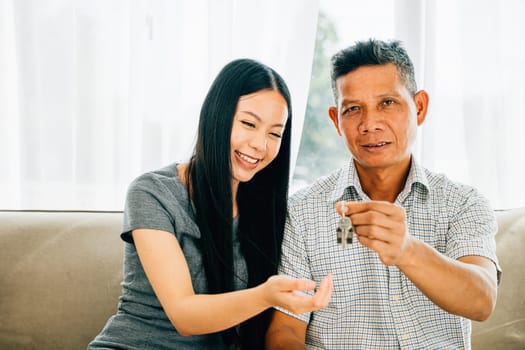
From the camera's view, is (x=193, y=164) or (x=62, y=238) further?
(x=62, y=238)

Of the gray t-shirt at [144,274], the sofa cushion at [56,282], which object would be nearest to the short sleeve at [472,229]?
the gray t-shirt at [144,274]

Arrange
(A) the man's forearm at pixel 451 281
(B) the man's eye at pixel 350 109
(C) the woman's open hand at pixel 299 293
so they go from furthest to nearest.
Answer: (B) the man's eye at pixel 350 109
(A) the man's forearm at pixel 451 281
(C) the woman's open hand at pixel 299 293

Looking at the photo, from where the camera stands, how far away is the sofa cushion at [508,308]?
5.71 ft

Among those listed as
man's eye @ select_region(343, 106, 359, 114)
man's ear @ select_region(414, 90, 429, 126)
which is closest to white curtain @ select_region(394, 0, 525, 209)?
man's ear @ select_region(414, 90, 429, 126)

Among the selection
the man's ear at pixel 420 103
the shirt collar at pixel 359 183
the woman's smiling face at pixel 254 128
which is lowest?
the shirt collar at pixel 359 183

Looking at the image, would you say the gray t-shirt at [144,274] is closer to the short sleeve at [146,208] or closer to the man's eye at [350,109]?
the short sleeve at [146,208]

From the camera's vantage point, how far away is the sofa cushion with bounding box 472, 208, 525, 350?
174cm

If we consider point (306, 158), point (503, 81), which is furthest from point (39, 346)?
point (503, 81)

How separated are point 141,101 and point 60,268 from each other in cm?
80

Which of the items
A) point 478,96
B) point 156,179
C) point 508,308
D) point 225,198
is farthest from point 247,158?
point 478,96

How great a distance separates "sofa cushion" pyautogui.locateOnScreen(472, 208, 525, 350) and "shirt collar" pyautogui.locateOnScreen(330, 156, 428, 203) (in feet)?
1.36

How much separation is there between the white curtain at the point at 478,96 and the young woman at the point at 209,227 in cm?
103

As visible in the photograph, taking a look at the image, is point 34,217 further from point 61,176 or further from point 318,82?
point 318,82

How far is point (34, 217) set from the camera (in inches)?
74.0
